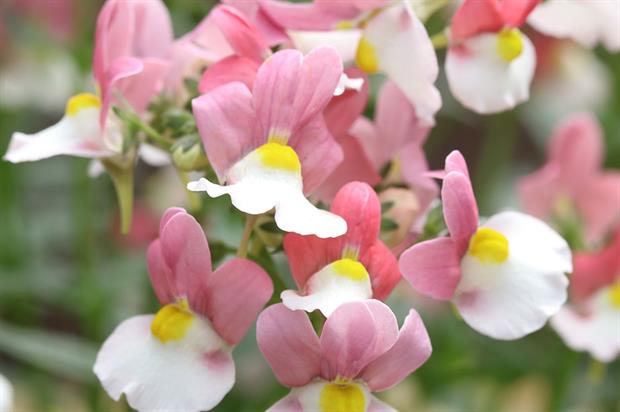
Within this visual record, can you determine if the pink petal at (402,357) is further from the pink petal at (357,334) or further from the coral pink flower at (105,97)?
the coral pink flower at (105,97)

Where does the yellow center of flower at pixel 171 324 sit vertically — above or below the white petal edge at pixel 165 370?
above

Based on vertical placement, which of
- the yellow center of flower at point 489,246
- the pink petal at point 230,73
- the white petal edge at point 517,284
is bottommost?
the white petal edge at point 517,284

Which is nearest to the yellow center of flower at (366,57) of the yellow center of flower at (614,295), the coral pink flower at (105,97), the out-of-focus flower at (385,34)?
the out-of-focus flower at (385,34)

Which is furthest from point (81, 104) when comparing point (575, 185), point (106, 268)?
point (106, 268)

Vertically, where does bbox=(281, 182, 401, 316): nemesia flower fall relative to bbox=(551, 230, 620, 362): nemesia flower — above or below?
above

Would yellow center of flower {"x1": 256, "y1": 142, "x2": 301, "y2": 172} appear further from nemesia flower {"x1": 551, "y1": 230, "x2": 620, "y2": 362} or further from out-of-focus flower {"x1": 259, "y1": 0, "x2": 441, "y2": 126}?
nemesia flower {"x1": 551, "y1": 230, "x2": 620, "y2": 362}

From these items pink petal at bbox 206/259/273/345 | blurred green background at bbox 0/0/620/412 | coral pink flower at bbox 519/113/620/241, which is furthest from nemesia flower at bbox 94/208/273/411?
coral pink flower at bbox 519/113/620/241

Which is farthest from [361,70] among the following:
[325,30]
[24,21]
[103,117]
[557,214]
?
[24,21]
